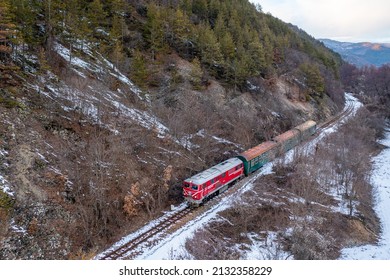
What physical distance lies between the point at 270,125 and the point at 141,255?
35.0m

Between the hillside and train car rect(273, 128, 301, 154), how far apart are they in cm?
432

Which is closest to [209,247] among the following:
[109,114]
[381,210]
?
[109,114]

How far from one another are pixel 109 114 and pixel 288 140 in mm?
24451

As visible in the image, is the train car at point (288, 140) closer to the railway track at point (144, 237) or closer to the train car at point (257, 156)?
the train car at point (257, 156)

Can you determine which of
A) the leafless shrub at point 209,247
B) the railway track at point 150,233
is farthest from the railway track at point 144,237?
the leafless shrub at point 209,247

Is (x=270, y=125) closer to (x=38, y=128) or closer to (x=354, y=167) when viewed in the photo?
(x=354, y=167)

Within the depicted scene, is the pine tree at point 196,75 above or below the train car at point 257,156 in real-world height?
above

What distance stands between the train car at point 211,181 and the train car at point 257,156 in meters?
0.89

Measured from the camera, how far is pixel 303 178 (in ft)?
98.5

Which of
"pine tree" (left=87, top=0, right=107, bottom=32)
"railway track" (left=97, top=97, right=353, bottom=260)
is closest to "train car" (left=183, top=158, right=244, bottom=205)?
"railway track" (left=97, top=97, right=353, bottom=260)

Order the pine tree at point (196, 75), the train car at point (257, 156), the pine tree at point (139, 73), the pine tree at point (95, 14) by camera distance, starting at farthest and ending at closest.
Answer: the pine tree at point (196, 75) < the pine tree at point (95, 14) < the pine tree at point (139, 73) < the train car at point (257, 156)

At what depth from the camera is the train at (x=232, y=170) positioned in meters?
24.5

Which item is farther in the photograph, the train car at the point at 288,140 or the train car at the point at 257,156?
the train car at the point at 288,140

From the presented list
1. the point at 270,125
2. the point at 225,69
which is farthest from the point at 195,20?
the point at 270,125
